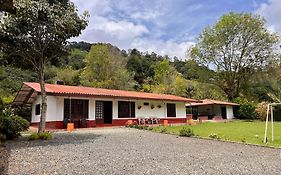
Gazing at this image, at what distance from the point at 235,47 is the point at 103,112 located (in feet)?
88.8

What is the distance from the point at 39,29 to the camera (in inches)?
544

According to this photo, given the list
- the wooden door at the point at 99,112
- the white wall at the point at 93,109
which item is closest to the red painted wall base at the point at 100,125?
the white wall at the point at 93,109

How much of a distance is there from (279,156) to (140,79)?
170 feet

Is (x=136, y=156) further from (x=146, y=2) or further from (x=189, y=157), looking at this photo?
(x=146, y=2)

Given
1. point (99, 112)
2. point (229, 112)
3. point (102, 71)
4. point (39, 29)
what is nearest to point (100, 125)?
point (99, 112)

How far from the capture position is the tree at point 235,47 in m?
41.9

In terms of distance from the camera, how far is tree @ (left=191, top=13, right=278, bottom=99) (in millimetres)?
41875

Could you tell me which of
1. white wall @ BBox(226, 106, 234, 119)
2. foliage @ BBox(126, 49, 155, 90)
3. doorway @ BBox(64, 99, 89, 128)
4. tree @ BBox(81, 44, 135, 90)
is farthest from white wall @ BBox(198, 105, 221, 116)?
doorway @ BBox(64, 99, 89, 128)

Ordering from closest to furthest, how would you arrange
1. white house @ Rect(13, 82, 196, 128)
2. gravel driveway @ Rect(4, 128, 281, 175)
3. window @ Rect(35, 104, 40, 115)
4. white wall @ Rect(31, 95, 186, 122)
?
gravel driveway @ Rect(4, 128, 281, 175), white wall @ Rect(31, 95, 186, 122), white house @ Rect(13, 82, 196, 128), window @ Rect(35, 104, 40, 115)

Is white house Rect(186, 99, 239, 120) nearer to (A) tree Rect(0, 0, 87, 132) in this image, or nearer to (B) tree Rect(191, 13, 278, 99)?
(B) tree Rect(191, 13, 278, 99)

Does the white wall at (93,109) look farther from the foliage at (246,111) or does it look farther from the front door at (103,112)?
the foliage at (246,111)

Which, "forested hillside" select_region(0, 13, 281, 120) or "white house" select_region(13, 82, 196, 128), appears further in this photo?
"forested hillside" select_region(0, 13, 281, 120)

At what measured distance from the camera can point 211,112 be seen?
42.4 metres

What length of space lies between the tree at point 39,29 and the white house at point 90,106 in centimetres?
530
